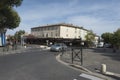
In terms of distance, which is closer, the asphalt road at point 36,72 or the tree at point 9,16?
the asphalt road at point 36,72

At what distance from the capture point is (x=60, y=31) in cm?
10375

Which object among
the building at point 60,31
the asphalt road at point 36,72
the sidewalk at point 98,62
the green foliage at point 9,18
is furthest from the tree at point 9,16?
the building at point 60,31

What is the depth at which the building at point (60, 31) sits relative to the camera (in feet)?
342

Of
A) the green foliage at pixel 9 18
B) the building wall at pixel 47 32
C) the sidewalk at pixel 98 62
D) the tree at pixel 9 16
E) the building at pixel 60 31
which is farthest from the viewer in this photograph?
the building wall at pixel 47 32

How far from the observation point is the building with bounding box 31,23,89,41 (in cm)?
10425

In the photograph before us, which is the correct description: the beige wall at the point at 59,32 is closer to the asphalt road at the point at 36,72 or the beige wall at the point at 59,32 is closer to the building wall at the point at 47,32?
the building wall at the point at 47,32

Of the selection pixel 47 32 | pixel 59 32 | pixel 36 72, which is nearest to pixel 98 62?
pixel 36 72

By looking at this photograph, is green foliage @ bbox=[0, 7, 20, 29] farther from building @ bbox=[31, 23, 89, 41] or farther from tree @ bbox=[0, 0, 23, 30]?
building @ bbox=[31, 23, 89, 41]

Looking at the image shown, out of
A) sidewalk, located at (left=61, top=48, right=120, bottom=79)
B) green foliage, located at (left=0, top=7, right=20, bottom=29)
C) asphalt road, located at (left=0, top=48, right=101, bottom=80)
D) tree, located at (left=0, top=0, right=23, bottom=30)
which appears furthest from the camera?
green foliage, located at (left=0, top=7, right=20, bottom=29)

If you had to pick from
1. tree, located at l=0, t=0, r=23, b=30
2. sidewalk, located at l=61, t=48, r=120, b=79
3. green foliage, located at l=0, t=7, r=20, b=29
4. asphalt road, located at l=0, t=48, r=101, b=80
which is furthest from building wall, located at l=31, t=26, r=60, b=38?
asphalt road, located at l=0, t=48, r=101, b=80

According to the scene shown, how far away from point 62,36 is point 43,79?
8863 cm

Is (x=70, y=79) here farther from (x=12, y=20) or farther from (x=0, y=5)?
(x=12, y=20)

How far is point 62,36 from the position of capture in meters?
102

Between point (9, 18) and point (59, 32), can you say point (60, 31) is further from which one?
point (9, 18)
